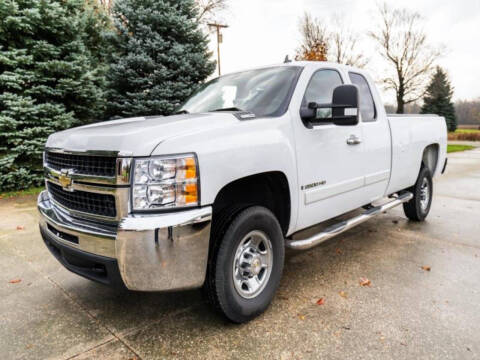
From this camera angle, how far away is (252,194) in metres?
2.97

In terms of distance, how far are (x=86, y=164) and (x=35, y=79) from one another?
265 inches

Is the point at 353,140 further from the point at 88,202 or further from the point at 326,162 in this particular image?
the point at 88,202

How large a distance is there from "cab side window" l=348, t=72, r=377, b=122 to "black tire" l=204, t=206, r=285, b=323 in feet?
6.52

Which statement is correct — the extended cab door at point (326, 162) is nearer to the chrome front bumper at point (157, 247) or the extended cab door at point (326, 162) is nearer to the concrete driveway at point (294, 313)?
the concrete driveway at point (294, 313)

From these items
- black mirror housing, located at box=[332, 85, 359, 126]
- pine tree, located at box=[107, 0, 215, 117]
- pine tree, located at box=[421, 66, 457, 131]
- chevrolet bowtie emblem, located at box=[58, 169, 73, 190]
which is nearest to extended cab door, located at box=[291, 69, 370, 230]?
black mirror housing, located at box=[332, 85, 359, 126]

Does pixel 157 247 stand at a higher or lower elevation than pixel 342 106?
lower

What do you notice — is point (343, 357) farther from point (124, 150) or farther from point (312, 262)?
point (124, 150)

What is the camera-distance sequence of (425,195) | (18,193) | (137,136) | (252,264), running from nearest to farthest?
(137,136), (252,264), (425,195), (18,193)

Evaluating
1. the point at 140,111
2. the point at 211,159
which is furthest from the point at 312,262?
the point at 140,111

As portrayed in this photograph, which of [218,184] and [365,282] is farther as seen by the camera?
[365,282]

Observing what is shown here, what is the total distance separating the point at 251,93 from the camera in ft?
11.0

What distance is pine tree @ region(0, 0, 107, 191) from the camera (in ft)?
24.9

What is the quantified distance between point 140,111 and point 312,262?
261 inches

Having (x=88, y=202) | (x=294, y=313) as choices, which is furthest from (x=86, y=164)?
(x=294, y=313)
